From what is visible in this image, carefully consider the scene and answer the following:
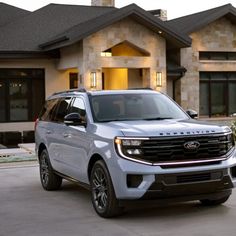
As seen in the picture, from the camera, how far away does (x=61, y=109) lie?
10094mm

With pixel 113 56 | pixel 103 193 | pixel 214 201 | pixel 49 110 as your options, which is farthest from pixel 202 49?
pixel 103 193

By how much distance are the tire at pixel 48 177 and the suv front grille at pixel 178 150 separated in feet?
10.6

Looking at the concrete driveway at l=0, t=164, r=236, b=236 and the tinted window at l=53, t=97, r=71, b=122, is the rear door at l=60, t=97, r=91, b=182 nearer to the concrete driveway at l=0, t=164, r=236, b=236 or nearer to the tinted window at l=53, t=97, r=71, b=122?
the tinted window at l=53, t=97, r=71, b=122

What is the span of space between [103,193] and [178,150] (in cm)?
128

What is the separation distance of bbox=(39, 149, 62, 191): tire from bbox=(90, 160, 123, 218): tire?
7.33ft

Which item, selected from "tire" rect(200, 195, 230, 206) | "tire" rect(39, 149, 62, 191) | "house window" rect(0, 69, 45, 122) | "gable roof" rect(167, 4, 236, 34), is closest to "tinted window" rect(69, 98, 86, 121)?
"tire" rect(39, 149, 62, 191)

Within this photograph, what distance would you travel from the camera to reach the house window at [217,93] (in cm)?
2694

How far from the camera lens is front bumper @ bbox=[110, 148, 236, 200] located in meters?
7.31

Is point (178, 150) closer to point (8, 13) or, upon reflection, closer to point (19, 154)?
point (19, 154)

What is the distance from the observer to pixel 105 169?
25.4 ft

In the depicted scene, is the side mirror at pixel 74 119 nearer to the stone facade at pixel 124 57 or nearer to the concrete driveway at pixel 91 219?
the concrete driveway at pixel 91 219

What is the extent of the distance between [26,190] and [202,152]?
13.8 ft

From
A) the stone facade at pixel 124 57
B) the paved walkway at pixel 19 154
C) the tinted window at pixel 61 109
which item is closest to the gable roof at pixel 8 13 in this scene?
the stone facade at pixel 124 57

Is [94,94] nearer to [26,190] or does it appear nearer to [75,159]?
[75,159]
